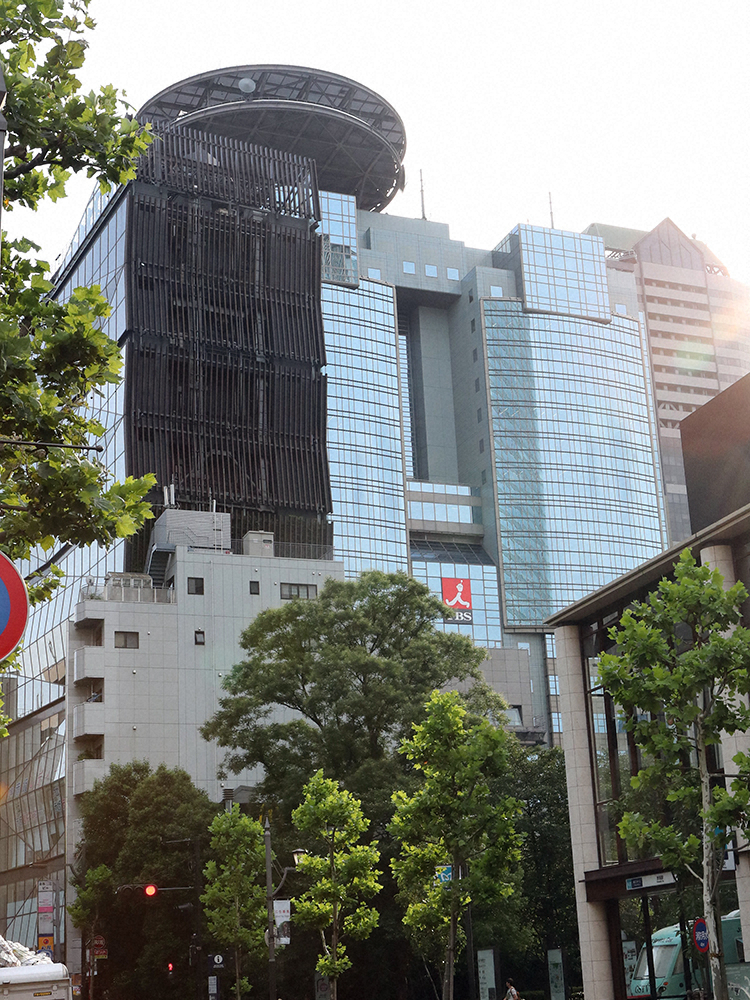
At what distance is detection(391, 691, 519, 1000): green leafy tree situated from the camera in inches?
1309

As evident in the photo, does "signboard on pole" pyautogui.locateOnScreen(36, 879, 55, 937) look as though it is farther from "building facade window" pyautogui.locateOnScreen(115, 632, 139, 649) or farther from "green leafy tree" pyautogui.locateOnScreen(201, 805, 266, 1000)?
"green leafy tree" pyautogui.locateOnScreen(201, 805, 266, 1000)

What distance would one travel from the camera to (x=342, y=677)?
5384cm

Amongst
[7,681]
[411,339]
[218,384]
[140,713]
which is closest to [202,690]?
[140,713]

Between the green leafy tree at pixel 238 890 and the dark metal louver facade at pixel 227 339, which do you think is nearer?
the green leafy tree at pixel 238 890

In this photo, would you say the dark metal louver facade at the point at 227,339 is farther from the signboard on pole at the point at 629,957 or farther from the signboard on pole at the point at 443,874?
the signboard on pole at the point at 629,957

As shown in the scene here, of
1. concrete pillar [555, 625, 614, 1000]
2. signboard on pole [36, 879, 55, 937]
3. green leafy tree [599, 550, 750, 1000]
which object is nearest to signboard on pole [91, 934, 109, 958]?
signboard on pole [36, 879, 55, 937]

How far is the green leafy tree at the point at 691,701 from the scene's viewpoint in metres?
22.0

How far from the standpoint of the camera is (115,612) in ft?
265

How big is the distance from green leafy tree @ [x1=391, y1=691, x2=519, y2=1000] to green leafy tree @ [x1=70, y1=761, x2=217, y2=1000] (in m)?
19.5

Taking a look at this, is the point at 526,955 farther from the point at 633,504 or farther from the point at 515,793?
the point at 633,504

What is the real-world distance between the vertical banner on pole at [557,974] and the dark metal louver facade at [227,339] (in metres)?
67.5

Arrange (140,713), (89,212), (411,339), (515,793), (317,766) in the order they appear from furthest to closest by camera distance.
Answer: (411,339) < (89,212) < (140,713) < (515,793) < (317,766)

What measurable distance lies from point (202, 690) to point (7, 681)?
27.5m

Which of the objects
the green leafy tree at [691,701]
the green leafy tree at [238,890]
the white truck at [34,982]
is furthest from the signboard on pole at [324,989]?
the white truck at [34,982]
